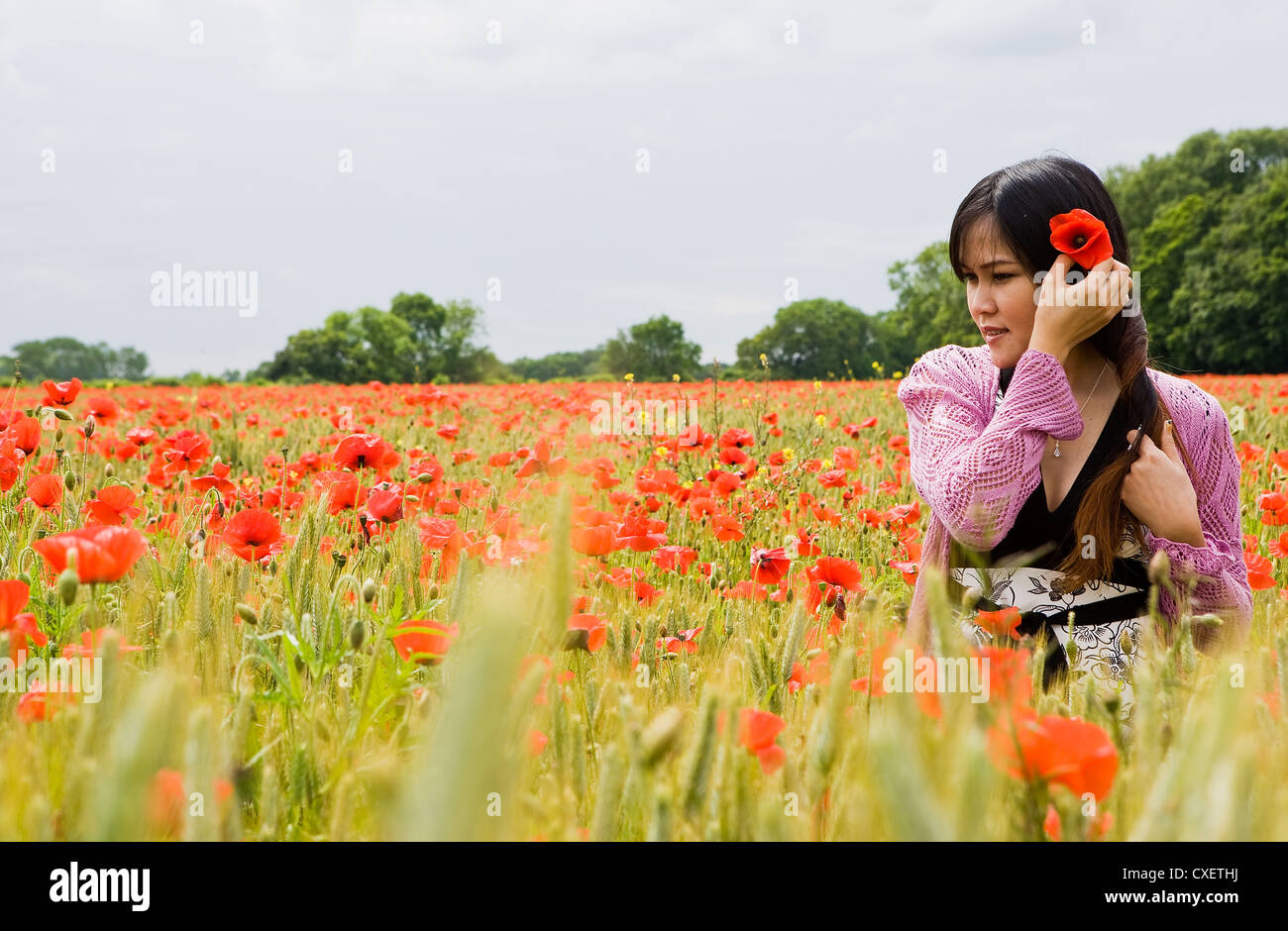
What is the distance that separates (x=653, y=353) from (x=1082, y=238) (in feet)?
67.5

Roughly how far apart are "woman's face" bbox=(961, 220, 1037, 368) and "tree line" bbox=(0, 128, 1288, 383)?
1840 centimetres

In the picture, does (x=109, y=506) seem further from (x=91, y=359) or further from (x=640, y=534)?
(x=91, y=359)

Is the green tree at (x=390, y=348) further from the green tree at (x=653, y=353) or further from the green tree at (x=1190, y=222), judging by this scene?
the green tree at (x=1190, y=222)

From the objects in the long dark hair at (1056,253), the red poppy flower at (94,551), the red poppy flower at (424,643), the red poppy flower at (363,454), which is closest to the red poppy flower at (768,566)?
the long dark hair at (1056,253)

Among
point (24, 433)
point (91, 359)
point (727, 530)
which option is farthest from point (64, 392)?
point (91, 359)

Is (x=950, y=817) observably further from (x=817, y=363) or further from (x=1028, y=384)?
(x=817, y=363)

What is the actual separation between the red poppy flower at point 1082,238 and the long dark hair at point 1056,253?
0.15m

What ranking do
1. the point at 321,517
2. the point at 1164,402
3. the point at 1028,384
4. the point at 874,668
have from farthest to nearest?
the point at 1164,402, the point at 1028,384, the point at 321,517, the point at 874,668

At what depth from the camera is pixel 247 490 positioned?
3.07 metres

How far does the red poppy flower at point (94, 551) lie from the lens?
43.7 inches

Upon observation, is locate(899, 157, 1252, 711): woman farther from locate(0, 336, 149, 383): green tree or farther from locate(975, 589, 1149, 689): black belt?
locate(0, 336, 149, 383): green tree
